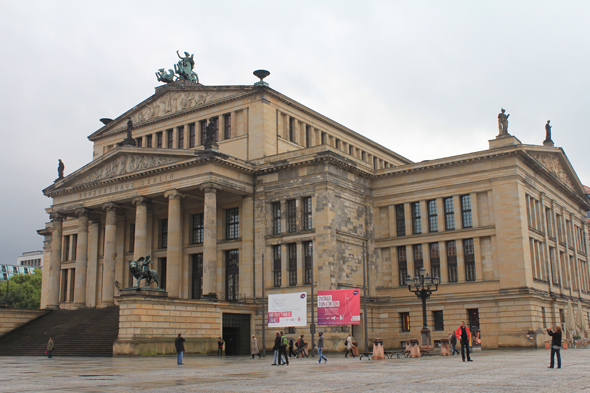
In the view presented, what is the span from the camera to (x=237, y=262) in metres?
53.0

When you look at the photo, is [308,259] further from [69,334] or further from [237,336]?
[69,334]

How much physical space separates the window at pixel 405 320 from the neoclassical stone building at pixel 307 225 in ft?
0.27

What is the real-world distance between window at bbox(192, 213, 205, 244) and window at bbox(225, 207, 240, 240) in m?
2.72

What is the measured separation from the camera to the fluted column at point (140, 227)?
50281 mm

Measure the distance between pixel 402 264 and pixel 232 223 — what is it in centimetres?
1501

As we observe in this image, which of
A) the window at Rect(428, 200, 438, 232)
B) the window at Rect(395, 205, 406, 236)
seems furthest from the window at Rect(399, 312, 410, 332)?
the window at Rect(428, 200, 438, 232)

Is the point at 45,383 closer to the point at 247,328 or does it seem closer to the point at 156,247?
the point at 247,328

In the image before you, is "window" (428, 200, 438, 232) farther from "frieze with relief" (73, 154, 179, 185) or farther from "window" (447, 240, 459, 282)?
"frieze with relief" (73, 154, 179, 185)

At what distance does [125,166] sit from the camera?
53188 mm

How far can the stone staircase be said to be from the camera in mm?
43562

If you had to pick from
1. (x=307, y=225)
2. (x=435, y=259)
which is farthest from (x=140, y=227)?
(x=435, y=259)

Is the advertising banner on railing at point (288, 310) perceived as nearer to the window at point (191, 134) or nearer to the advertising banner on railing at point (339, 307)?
the advertising banner on railing at point (339, 307)

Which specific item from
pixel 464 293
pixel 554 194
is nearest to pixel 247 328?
pixel 464 293

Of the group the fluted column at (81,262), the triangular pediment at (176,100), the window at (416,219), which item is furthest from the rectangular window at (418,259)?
the fluted column at (81,262)
